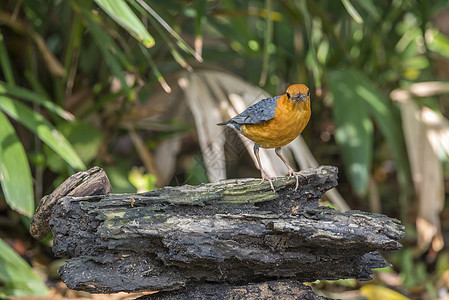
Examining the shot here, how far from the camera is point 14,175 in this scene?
261 cm

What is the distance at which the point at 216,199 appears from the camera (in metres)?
1.92

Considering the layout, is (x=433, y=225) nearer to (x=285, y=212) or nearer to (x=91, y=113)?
(x=285, y=212)

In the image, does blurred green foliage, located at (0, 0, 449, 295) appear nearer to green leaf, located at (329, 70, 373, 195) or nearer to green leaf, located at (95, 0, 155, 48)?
green leaf, located at (329, 70, 373, 195)

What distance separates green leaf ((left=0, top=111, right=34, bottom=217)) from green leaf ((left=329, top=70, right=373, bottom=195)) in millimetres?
2059

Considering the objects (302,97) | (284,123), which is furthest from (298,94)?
(284,123)

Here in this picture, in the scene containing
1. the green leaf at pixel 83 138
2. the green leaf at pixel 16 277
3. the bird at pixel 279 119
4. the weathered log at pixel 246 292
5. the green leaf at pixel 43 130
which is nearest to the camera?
the weathered log at pixel 246 292

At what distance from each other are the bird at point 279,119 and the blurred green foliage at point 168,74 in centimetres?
68

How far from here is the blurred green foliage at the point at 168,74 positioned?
300 centimetres

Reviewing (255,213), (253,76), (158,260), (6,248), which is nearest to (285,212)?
(255,213)

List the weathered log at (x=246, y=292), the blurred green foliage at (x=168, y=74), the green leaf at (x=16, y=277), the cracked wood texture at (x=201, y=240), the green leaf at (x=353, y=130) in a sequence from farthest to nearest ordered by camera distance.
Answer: the green leaf at (x=353, y=130) → the blurred green foliage at (x=168, y=74) → the green leaf at (x=16, y=277) → the weathered log at (x=246, y=292) → the cracked wood texture at (x=201, y=240)

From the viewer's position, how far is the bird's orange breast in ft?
6.57

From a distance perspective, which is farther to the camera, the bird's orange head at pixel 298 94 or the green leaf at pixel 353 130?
the green leaf at pixel 353 130

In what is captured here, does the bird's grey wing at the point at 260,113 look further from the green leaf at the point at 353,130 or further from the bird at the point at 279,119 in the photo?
the green leaf at the point at 353,130

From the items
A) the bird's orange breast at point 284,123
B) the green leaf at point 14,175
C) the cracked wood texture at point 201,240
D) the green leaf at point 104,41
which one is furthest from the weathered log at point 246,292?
the green leaf at point 104,41
